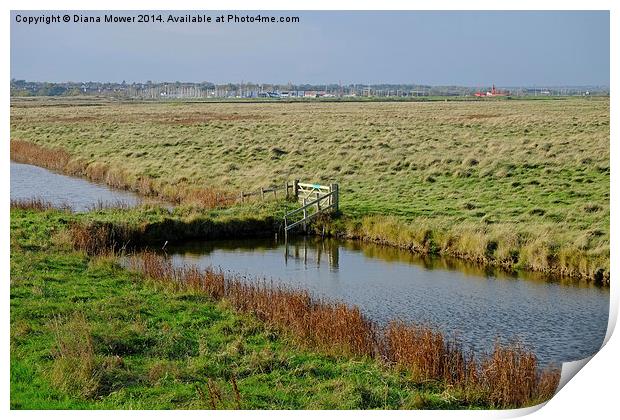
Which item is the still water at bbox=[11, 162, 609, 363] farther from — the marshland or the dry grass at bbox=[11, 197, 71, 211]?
the dry grass at bbox=[11, 197, 71, 211]

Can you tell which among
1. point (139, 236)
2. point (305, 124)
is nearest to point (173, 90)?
point (305, 124)

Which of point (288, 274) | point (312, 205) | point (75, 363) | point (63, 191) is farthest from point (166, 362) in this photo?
point (63, 191)

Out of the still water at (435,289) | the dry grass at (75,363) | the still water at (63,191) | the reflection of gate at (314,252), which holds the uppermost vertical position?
the dry grass at (75,363)

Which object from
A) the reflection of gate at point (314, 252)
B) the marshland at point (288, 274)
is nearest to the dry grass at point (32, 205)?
the marshland at point (288, 274)

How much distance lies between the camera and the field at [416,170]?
901 inches

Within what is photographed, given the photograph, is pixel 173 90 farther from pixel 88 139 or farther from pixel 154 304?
pixel 154 304

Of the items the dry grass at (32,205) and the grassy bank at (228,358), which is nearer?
the grassy bank at (228,358)

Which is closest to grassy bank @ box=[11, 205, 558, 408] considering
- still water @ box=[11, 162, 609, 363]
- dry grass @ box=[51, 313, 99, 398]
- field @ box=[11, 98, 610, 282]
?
dry grass @ box=[51, 313, 99, 398]

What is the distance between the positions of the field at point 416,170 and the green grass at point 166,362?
10464mm

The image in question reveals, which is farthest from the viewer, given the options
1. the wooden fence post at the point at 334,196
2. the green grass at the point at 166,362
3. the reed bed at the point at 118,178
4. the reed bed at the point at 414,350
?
the reed bed at the point at 118,178

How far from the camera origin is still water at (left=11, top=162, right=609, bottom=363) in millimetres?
15508

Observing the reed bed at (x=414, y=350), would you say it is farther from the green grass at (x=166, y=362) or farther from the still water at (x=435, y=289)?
the still water at (x=435, y=289)

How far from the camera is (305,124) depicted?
67.7 meters

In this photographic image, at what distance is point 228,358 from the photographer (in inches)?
484
